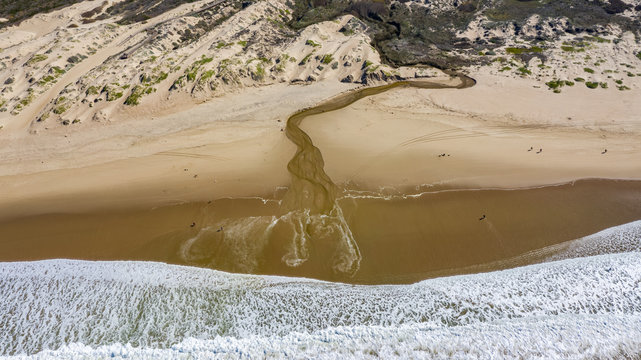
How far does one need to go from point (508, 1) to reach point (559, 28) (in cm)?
851

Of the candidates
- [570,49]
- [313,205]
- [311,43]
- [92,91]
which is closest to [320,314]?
[313,205]

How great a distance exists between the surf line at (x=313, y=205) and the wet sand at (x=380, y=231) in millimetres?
446

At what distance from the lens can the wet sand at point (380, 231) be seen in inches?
501

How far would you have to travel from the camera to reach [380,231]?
45.8 feet

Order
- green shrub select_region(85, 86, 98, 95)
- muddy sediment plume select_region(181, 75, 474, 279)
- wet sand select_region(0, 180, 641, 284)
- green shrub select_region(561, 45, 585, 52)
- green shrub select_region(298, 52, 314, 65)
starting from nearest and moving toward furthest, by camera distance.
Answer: wet sand select_region(0, 180, 641, 284) < muddy sediment plume select_region(181, 75, 474, 279) < green shrub select_region(85, 86, 98, 95) < green shrub select_region(298, 52, 314, 65) < green shrub select_region(561, 45, 585, 52)

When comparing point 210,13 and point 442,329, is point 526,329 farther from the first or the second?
point 210,13

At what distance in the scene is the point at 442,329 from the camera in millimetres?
8992

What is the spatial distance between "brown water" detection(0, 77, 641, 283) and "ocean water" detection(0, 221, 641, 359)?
3.57ft

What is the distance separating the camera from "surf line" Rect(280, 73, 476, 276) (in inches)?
515


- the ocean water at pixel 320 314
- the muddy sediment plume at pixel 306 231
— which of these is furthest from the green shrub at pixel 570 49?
the muddy sediment plume at pixel 306 231

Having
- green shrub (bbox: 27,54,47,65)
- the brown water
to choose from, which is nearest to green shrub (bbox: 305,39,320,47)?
the brown water

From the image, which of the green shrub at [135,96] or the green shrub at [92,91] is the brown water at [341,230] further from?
the green shrub at [92,91]

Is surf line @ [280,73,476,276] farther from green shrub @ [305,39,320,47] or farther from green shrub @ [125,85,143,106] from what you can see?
green shrub @ [125,85,143,106]

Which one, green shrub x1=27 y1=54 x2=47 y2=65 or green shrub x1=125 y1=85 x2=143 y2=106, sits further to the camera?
green shrub x1=27 y1=54 x2=47 y2=65
